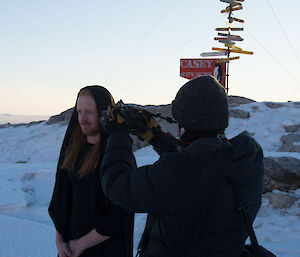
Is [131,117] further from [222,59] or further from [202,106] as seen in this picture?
[222,59]

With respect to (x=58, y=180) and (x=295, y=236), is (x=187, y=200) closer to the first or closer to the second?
(x=58, y=180)

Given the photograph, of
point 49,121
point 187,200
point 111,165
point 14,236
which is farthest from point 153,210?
point 49,121

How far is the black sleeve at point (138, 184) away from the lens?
1.34 metres

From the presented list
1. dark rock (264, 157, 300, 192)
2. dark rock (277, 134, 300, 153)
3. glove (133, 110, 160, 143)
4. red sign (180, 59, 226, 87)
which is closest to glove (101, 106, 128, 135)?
glove (133, 110, 160, 143)

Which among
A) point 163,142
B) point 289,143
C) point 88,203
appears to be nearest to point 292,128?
point 289,143

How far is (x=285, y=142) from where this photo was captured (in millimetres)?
13266

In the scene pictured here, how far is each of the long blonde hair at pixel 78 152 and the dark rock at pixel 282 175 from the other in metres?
6.10

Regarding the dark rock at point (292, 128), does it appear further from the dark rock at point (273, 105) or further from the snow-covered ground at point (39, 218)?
the dark rock at point (273, 105)

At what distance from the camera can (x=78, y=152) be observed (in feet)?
8.23

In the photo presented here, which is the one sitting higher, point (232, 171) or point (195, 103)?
point (195, 103)

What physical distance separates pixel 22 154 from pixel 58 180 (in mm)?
17737

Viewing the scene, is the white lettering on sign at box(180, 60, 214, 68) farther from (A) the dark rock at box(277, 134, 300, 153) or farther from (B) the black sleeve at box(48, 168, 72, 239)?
(B) the black sleeve at box(48, 168, 72, 239)

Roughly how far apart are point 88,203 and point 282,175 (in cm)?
634

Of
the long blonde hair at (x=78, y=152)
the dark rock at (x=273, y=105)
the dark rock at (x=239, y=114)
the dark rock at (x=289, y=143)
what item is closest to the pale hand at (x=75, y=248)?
the long blonde hair at (x=78, y=152)
